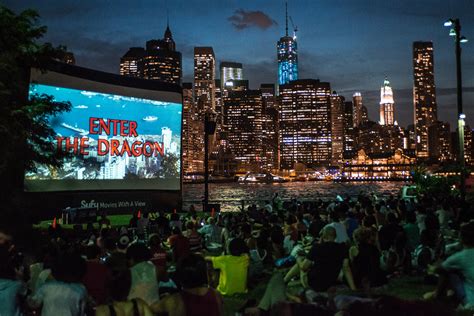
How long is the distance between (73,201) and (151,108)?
21.0ft

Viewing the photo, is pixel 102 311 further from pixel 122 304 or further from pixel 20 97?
pixel 20 97

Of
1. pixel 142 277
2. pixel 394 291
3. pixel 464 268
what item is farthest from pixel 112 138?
pixel 464 268

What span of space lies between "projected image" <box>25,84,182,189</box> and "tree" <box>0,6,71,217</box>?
697 cm

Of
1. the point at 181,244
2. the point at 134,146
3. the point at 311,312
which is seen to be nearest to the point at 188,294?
the point at 311,312

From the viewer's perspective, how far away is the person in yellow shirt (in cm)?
788

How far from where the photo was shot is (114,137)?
2362 cm

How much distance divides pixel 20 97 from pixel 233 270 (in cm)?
900

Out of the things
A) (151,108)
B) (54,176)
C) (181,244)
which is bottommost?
(181,244)

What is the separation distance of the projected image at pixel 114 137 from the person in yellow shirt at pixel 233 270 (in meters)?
14.0

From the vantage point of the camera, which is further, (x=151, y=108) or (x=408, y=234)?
(x=151, y=108)

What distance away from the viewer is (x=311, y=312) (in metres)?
3.69

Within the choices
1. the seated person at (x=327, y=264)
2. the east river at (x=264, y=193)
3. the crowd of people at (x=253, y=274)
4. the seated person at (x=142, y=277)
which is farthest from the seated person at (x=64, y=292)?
the east river at (x=264, y=193)

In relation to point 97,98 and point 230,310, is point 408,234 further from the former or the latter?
point 97,98

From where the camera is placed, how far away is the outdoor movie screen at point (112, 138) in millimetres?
21562
